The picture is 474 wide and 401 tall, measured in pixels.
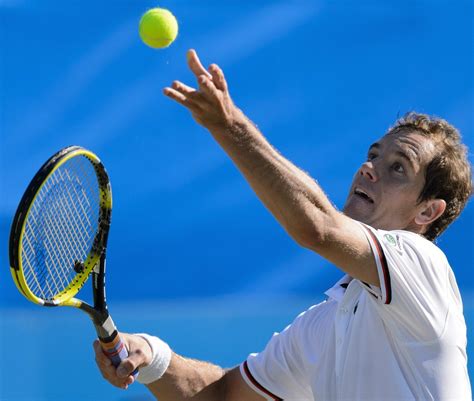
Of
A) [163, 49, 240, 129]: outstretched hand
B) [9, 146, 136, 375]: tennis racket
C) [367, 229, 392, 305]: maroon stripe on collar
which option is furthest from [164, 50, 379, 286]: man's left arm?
[9, 146, 136, 375]: tennis racket

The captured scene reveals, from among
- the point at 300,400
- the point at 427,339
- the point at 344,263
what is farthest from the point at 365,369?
the point at 300,400

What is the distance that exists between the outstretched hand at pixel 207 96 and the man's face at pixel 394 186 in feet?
3.59

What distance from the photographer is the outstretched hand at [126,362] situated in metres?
2.94

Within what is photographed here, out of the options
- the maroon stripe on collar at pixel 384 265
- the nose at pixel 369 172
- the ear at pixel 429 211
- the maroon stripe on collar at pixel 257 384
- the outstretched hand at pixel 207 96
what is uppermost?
the outstretched hand at pixel 207 96

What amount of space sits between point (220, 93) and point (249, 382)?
1.53 metres

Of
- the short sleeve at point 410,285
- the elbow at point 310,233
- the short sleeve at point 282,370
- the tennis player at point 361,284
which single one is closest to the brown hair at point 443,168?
the tennis player at point 361,284

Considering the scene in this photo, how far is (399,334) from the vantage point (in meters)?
2.60

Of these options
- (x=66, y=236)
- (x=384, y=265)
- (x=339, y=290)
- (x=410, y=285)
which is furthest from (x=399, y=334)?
(x=66, y=236)

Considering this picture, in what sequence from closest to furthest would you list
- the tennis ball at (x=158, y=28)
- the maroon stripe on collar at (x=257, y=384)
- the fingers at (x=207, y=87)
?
the fingers at (x=207, y=87) → the maroon stripe on collar at (x=257, y=384) → the tennis ball at (x=158, y=28)

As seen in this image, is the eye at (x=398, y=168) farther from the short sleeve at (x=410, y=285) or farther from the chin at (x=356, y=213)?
the short sleeve at (x=410, y=285)

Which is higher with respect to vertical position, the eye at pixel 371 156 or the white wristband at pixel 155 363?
the eye at pixel 371 156

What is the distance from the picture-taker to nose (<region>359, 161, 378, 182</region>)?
325cm

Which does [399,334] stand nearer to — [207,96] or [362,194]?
[362,194]

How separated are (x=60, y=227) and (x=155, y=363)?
71cm
